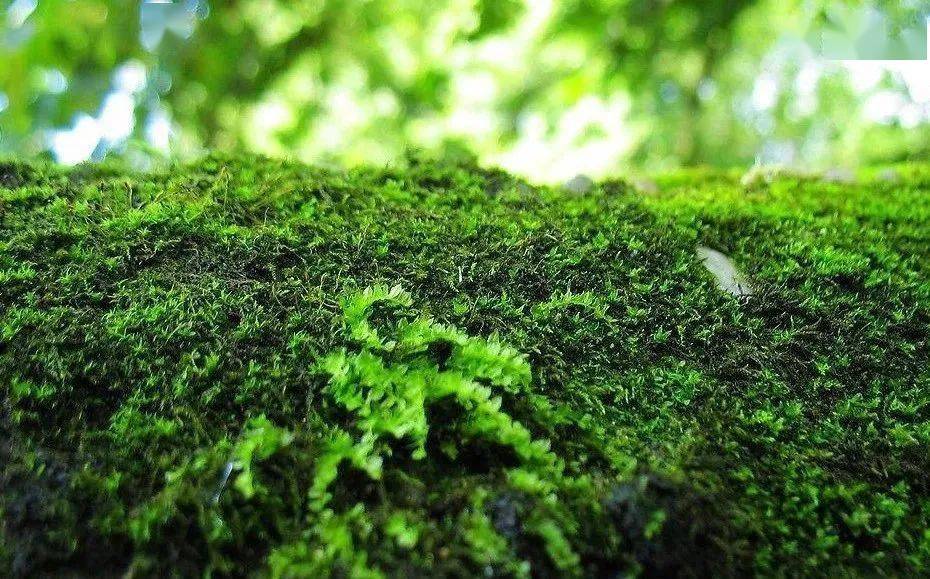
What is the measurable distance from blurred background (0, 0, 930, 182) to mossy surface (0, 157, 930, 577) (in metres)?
0.69

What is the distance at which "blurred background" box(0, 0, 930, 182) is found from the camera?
169 inches

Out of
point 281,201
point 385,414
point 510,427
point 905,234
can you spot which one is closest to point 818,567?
point 510,427

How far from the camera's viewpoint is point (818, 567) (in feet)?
4.39

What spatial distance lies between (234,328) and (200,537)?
597mm

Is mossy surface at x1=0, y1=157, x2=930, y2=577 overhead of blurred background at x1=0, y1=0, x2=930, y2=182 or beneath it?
beneath

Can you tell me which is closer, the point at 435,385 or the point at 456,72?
the point at 435,385

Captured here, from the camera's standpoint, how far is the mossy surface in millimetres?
1223

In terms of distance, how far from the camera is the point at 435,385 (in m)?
1.52

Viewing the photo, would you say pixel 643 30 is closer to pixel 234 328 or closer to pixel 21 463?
pixel 234 328

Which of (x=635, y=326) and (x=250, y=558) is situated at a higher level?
(x=635, y=326)

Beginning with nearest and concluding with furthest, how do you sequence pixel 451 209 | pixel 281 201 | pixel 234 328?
pixel 234 328 → pixel 281 201 → pixel 451 209

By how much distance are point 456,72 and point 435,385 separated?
6.59 metres

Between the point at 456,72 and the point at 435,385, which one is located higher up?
the point at 456,72

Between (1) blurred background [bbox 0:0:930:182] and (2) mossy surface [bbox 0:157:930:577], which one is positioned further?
(1) blurred background [bbox 0:0:930:182]
